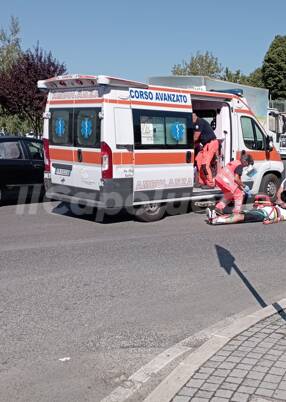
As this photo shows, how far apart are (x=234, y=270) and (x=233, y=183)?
403 centimetres

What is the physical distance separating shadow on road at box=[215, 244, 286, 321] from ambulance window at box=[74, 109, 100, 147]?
300 centimetres

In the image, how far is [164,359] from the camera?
172 inches

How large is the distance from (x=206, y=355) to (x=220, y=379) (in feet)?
1.45

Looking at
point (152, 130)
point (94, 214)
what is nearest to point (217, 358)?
point (152, 130)

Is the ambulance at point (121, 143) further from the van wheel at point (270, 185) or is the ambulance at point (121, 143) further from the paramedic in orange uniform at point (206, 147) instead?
the van wheel at point (270, 185)

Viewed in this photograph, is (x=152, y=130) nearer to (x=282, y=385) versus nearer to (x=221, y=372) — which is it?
(x=221, y=372)

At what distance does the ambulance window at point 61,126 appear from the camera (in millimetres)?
10742

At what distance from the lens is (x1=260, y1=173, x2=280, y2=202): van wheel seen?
13.0 m

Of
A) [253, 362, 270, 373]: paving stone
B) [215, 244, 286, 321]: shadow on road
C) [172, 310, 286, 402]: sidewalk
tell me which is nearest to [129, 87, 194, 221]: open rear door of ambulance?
[215, 244, 286, 321]: shadow on road

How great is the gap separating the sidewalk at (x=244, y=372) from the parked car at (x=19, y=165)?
8.76 metres

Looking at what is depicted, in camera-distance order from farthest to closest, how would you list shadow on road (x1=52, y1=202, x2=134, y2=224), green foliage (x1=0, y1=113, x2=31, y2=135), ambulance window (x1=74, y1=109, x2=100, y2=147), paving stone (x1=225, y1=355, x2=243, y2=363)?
green foliage (x1=0, y1=113, x2=31, y2=135), shadow on road (x1=52, y1=202, x2=134, y2=224), ambulance window (x1=74, y1=109, x2=100, y2=147), paving stone (x1=225, y1=355, x2=243, y2=363)

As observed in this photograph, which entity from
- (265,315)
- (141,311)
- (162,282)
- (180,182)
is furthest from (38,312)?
(180,182)

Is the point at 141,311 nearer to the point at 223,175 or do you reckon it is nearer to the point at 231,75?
the point at 223,175

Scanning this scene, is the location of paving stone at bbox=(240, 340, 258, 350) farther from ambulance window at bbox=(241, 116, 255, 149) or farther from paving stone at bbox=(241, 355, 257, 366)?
ambulance window at bbox=(241, 116, 255, 149)
